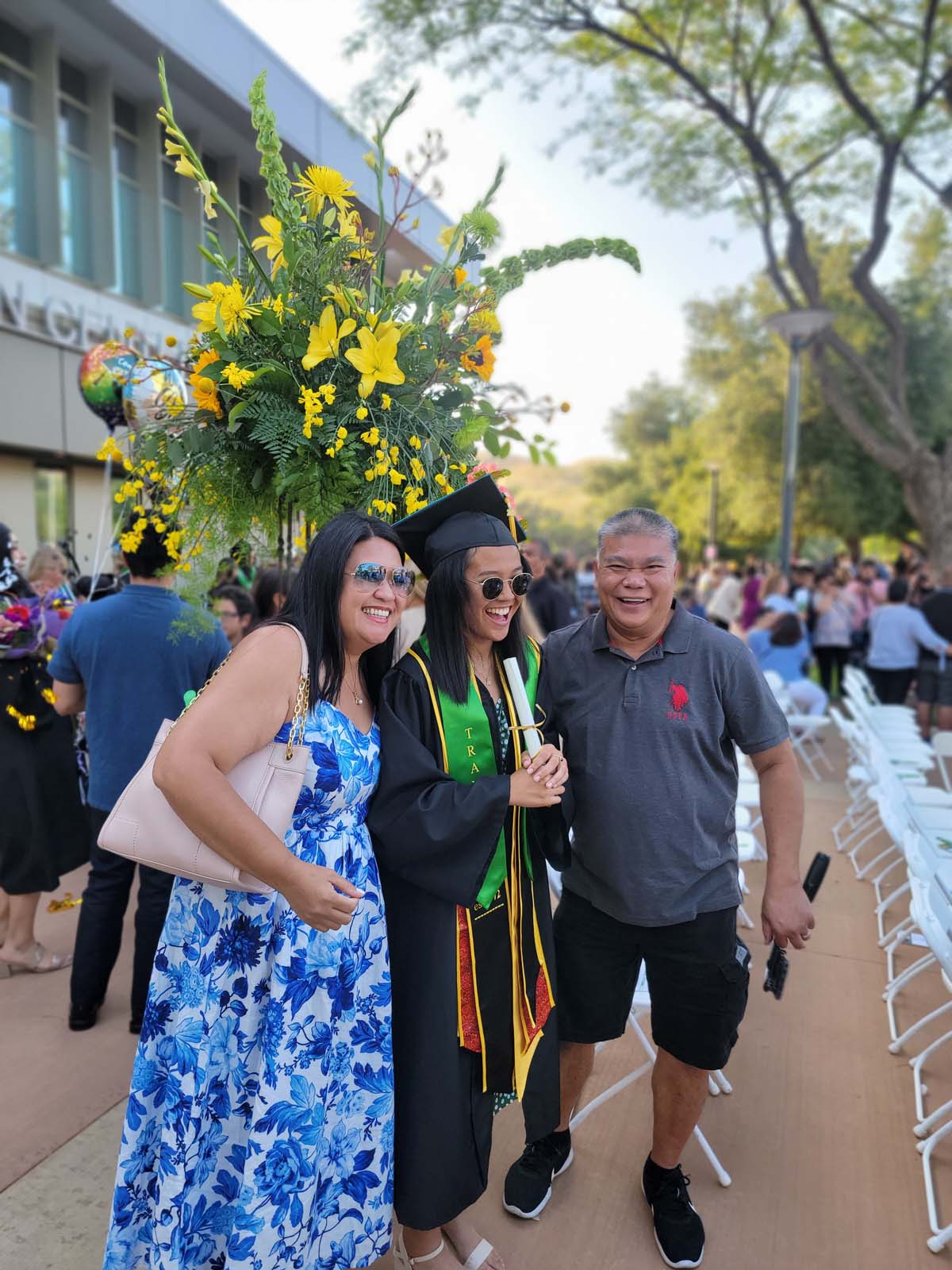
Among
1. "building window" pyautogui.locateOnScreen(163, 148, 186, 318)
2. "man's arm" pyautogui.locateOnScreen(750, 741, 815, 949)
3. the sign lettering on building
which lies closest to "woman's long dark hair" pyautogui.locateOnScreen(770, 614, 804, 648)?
"man's arm" pyautogui.locateOnScreen(750, 741, 815, 949)

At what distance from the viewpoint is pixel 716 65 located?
1212 cm

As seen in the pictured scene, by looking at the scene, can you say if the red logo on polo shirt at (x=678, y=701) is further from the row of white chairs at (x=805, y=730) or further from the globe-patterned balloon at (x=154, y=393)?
the row of white chairs at (x=805, y=730)

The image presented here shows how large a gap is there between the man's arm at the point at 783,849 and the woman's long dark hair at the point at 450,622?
792 mm

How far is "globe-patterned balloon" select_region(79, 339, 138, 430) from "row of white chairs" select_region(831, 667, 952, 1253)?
3.41m

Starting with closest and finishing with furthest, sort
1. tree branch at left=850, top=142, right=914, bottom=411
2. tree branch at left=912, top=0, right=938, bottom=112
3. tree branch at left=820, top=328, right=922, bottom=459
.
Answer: tree branch at left=912, top=0, right=938, bottom=112, tree branch at left=850, top=142, right=914, bottom=411, tree branch at left=820, top=328, right=922, bottom=459

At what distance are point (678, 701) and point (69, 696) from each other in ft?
7.04

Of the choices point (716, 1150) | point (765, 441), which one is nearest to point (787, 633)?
point (716, 1150)

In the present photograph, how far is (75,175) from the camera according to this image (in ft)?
31.6

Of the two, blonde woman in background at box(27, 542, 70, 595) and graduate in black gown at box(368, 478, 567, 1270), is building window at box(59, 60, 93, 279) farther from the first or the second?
graduate in black gown at box(368, 478, 567, 1270)

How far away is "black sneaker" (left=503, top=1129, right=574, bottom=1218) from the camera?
2.24 metres

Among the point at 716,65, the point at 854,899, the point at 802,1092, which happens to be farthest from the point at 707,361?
the point at 802,1092

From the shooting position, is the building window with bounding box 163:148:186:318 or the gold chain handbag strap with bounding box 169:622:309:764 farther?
the building window with bounding box 163:148:186:318

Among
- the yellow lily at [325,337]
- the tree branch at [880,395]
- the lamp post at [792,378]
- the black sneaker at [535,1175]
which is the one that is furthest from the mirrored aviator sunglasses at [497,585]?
the tree branch at [880,395]

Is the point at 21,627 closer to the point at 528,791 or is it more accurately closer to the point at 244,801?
the point at 244,801
